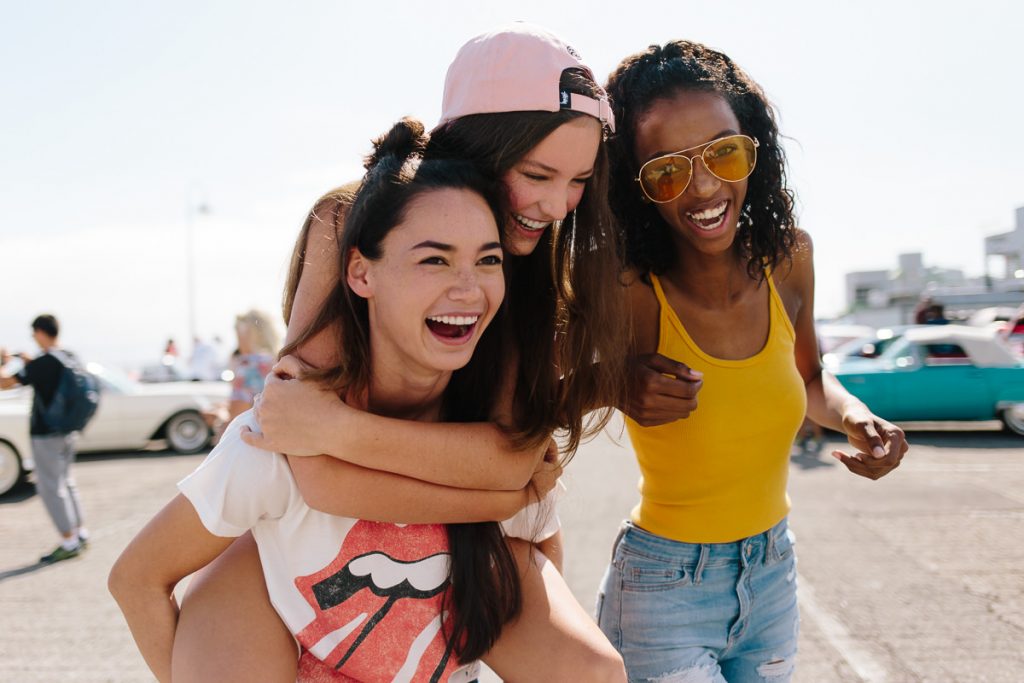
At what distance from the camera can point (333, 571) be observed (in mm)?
1615

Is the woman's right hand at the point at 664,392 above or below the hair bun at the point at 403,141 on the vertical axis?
below

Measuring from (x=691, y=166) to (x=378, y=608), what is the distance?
1.25 m

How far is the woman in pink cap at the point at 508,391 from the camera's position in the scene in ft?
5.21

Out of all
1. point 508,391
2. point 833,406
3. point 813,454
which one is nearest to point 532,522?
point 508,391

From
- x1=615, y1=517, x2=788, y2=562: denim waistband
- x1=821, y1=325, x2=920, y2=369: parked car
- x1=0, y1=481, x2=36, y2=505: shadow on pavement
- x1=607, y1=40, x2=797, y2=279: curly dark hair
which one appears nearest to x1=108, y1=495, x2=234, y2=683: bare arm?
x1=615, y1=517, x2=788, y2=562: denim waistband

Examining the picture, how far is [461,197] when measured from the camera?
164 centimetres

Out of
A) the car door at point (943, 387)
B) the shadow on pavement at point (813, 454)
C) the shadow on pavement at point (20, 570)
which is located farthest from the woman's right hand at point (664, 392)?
the car door at point (943, 387)

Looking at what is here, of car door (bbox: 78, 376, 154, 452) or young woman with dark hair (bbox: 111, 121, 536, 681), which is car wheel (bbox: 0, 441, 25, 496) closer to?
car door (bbox: 78, 376, 154, 452)

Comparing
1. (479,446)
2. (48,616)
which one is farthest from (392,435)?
(48,616)

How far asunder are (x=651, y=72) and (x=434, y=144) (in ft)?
2.13

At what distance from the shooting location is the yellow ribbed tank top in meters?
2.06

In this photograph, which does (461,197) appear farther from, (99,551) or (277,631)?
(99,551)

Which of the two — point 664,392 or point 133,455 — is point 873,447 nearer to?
point 664,392

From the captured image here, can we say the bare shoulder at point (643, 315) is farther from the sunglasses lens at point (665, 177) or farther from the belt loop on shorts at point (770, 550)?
the belt loop on shorts at point (770, 550)
